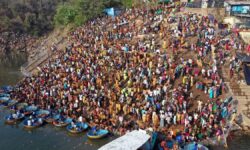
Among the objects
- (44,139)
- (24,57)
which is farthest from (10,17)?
(44,139)

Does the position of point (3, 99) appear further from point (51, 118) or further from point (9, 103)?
point (51, 118)

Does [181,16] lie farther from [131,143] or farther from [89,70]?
[131,143]

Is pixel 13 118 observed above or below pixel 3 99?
below

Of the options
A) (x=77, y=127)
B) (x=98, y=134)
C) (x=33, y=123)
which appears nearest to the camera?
(x=98, y=134)

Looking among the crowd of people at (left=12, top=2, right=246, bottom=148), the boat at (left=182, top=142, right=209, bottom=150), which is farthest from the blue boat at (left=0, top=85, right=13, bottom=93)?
the boat at (left=182, top=142, right=209, bottom=150)

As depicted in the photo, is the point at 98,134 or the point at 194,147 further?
the point at 98,134

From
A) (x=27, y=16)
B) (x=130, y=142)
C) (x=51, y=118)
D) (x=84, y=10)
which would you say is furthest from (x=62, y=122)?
(x=27, y=16)

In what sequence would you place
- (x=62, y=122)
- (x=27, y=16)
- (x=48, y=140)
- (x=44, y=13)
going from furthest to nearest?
(x=44, y=13), (x=27, y=16), (x=62, y=122), (x=48, y=140)

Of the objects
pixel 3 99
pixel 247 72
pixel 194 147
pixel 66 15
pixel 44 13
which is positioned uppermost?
pixel 66 15
